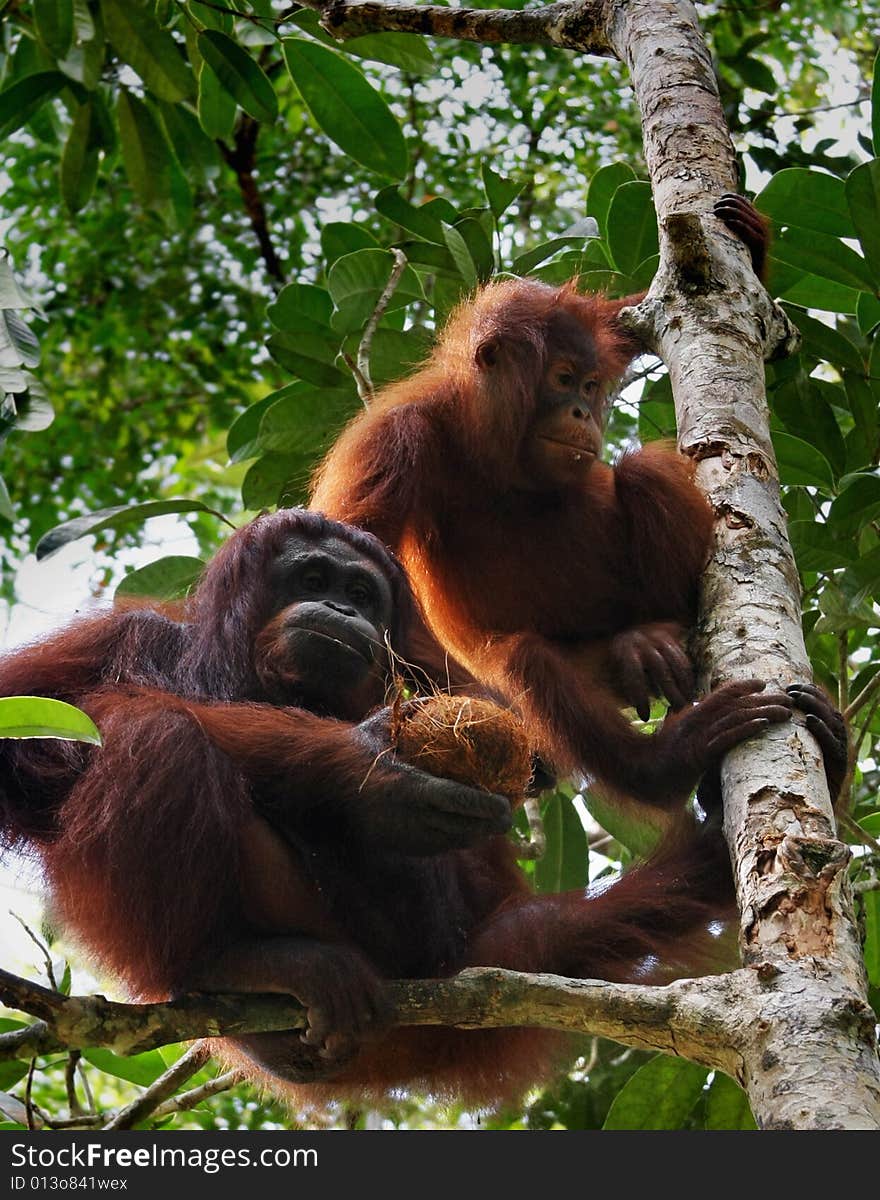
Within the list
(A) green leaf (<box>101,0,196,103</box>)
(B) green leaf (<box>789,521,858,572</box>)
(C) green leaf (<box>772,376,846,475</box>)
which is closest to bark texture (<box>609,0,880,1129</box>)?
(C) green leaf (<box>772,376,846,475</box>)

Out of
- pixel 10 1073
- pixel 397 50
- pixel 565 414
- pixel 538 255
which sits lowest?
pixel 10 1073

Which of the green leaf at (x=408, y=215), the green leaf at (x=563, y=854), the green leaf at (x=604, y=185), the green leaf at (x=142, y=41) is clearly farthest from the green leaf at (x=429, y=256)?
the green leaf at (x=563, y=854)

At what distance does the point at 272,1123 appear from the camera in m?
6.78

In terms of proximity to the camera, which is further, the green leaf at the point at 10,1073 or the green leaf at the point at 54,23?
the green leaf at the point at 54,23

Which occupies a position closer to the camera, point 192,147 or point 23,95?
point 23,95

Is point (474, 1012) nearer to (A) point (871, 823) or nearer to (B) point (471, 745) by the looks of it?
(B) point (471, 745)

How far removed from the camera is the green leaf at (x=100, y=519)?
136 inches

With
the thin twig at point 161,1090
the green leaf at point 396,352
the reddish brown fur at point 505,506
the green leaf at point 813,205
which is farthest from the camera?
the green leaf at point 396,352

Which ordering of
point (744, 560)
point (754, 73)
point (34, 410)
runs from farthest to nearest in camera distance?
point (754, 73)
point (34, 410)
point (744, 560)

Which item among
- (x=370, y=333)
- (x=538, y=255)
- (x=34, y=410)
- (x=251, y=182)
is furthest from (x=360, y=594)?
(x=251, y=182)

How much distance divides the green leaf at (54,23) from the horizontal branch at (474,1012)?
3.40 m

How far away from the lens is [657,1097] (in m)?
3.43

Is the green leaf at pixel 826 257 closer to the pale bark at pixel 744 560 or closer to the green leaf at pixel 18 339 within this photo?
the pale bark at pixel 744 560

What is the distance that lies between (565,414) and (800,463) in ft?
2.15
